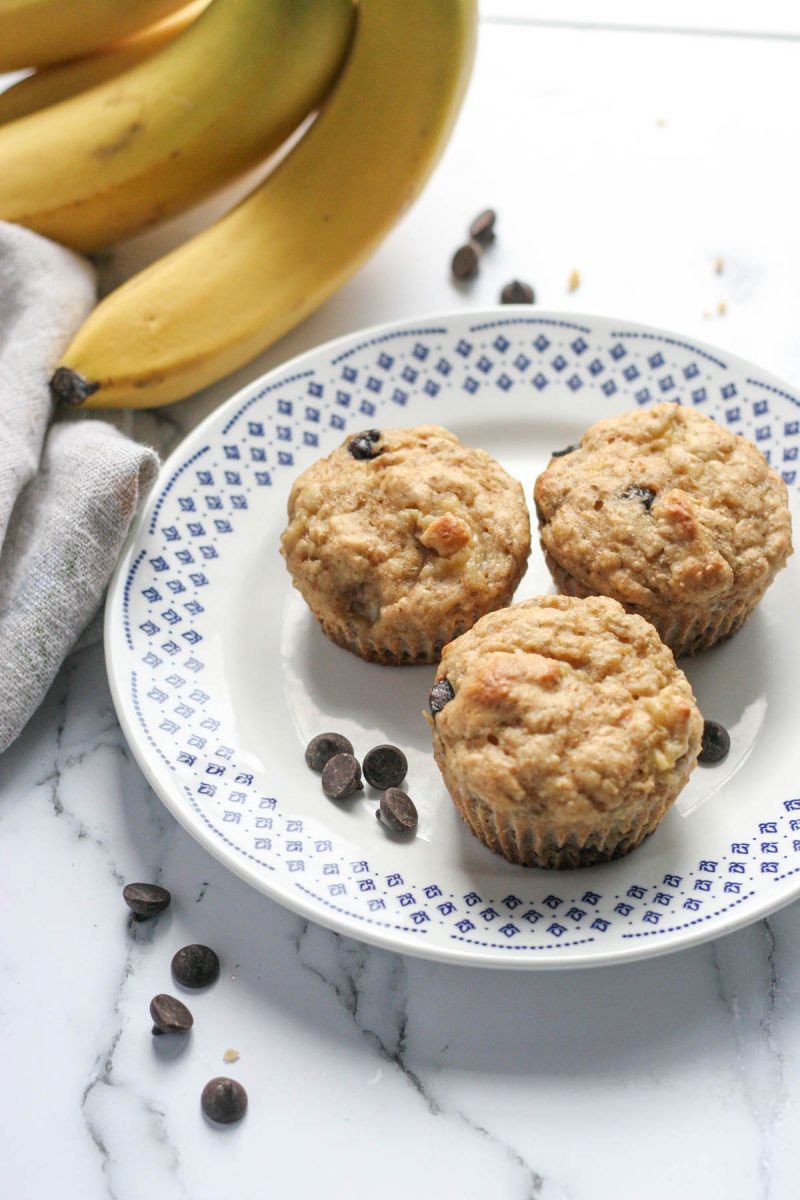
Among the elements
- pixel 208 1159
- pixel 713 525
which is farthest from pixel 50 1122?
pixel 713 525

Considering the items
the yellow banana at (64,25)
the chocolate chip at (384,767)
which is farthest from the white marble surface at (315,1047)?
the yellow banana at (64,25)

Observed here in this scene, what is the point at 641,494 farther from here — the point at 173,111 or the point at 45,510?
the point at 173,111

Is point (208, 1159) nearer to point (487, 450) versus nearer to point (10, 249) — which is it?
point (487, 450)

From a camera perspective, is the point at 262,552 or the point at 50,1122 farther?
the point at 262,552

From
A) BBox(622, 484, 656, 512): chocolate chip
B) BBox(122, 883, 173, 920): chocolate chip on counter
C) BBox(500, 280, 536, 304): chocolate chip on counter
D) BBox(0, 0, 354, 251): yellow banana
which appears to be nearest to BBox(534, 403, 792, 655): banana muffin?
BBox(622, 484, 656, 512): chocolate chip

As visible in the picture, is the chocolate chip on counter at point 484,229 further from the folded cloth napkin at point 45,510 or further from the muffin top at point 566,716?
the muffin top at point 566,716

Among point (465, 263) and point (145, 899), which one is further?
point (465, 263)

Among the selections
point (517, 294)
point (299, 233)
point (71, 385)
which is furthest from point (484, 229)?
point (71, 385)
